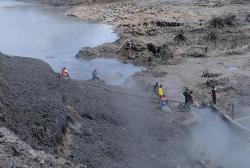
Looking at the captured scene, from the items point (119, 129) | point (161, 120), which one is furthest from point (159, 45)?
point (119, 129)

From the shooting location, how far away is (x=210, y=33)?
29.9 metres

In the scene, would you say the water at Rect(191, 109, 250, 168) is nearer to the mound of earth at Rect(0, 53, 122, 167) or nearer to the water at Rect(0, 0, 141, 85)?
the mound of earth at Rect(0, 53, 122, 167)

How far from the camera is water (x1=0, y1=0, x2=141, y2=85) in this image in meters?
26.4

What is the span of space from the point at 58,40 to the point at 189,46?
11.5 metres

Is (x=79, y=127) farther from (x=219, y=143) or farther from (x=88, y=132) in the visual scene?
(x=219, y=143)

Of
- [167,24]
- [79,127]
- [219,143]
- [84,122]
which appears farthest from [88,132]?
[167,24]

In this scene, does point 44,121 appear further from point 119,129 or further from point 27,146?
point 119,129

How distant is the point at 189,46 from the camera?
94.2 ft

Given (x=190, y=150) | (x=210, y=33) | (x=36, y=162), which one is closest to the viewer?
(x=36, y=162)

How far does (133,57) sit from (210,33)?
545 centimetres

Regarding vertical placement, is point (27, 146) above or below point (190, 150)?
above

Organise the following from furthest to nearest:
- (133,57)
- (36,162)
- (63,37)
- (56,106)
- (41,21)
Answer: (41,21) < (63,37) < (133,57) < (56,106) < (36,162)

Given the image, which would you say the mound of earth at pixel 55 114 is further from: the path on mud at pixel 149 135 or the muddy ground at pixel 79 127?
the path on mud at pixel 149 135

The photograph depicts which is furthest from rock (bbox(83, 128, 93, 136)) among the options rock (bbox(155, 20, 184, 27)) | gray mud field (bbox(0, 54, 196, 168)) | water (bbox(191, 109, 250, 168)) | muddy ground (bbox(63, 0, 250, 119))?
rock (bbox(155, 20, 184, 27))
